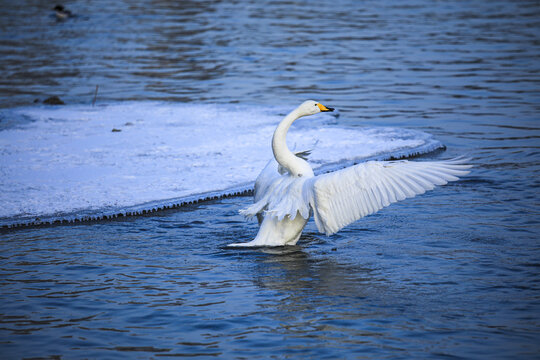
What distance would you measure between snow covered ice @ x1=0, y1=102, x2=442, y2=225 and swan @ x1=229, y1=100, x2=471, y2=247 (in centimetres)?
190

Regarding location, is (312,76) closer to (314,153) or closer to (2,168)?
(314,153)

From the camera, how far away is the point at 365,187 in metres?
6.80

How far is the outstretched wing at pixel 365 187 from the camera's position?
6.70 meters

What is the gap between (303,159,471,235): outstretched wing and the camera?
22.0ft

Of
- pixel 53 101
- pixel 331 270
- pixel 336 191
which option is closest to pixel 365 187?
pixel 336 191

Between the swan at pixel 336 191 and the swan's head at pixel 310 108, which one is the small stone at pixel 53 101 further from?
the swan at pixel 336 191

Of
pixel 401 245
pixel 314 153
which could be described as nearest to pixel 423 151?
pixel 314 153

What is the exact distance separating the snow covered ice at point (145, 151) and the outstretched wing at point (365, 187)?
2572 millimetres

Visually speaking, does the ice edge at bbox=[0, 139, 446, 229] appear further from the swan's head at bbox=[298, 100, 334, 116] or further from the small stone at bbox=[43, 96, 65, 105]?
the small stone at bbox=[43, 96, 65, 105]

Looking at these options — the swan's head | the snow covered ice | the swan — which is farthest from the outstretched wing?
the snow covered ice

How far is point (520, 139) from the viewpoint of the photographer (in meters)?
11.5

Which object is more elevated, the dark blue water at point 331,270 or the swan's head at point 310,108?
the swan's head at point 310,108

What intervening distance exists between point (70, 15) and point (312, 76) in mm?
19611

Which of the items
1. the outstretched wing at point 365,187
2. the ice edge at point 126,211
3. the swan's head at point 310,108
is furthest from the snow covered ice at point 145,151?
the outstretched wing at point 365,187
